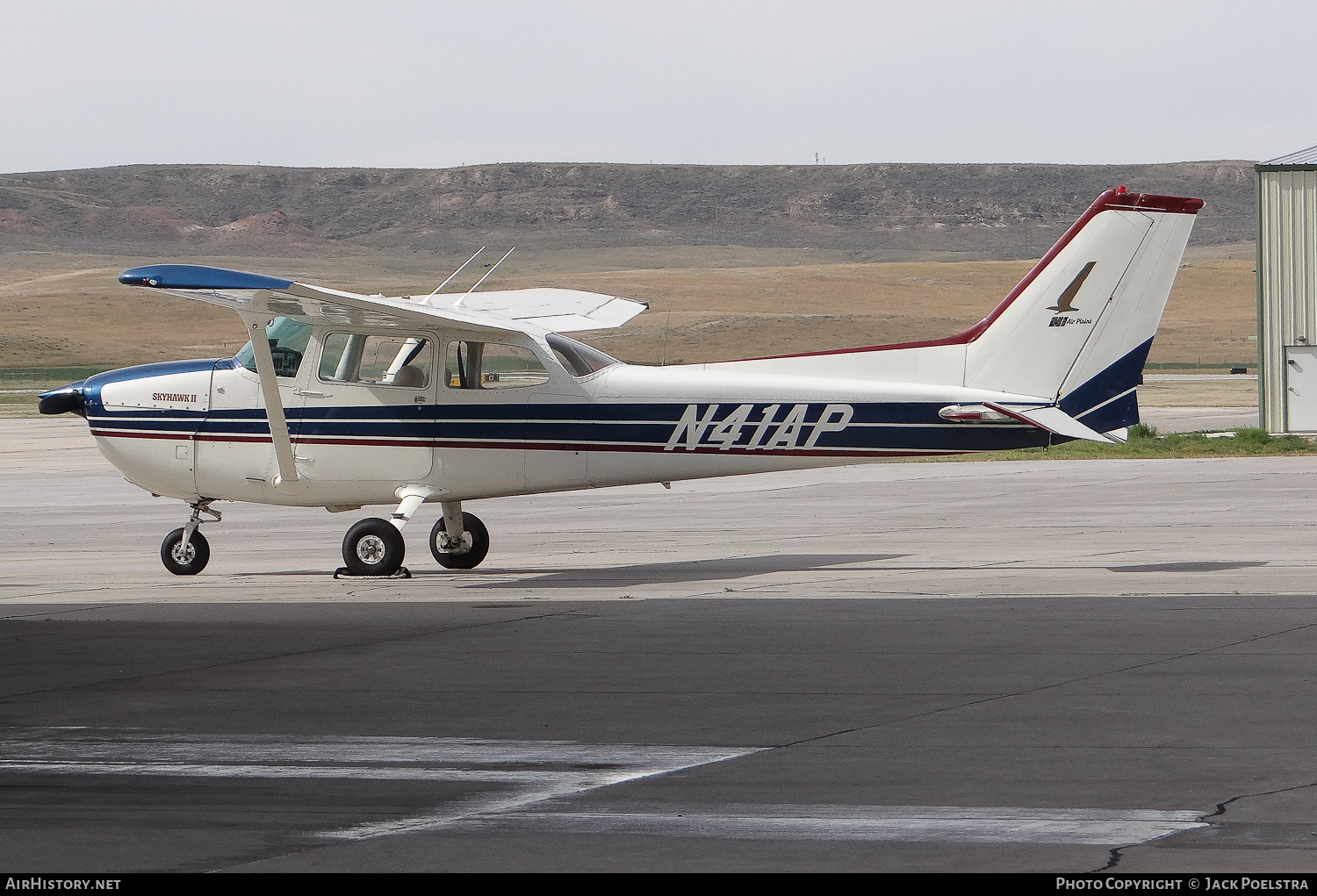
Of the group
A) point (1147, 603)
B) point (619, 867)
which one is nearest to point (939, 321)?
point (1147, 603)

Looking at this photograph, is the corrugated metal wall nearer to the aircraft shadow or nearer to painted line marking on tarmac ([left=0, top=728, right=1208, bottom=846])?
the aircraft shadow

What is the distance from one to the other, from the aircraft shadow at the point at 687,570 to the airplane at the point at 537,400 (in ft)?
2.89

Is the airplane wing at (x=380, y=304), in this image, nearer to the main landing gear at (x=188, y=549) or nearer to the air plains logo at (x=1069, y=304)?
the main landing gear at (x=188, y=549)

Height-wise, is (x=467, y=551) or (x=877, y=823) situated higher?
(x=877, y=823)

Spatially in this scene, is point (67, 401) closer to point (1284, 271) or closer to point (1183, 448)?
Result: point (1183, 448)

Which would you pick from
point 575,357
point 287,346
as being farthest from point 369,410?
point 575,357

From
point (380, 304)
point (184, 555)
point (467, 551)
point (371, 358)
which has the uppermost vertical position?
point (380, 304)

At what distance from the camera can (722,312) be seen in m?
117

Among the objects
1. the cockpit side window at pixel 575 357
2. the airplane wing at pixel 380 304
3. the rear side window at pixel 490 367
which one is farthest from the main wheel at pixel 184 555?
the cockpit side window at pixel 575 357

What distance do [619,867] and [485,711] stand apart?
306 cm

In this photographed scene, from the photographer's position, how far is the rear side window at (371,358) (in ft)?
50.4

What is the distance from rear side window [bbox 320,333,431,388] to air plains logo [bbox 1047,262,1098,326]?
579 centimetres

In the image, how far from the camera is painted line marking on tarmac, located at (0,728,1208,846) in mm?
5949

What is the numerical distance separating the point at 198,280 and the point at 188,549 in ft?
11.1
